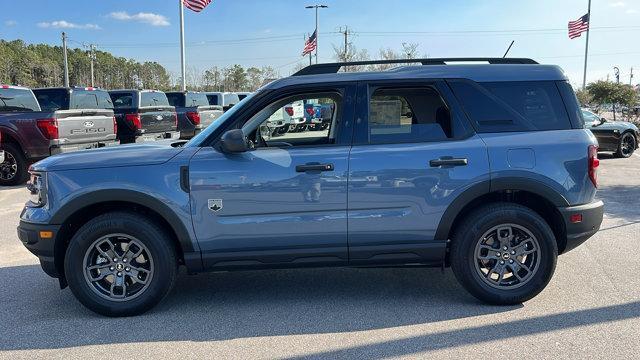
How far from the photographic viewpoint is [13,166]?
10625 mm

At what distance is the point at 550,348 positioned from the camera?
3.51 meters

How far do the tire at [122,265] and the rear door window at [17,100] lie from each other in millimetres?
7626

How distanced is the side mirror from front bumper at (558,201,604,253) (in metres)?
2.56

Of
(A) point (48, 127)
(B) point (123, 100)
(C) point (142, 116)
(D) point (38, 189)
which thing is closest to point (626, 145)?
(C) point (142, 116)

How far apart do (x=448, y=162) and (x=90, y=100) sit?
9853 mm

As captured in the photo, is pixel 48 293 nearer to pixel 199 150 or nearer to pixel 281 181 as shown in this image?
pixel 199 150

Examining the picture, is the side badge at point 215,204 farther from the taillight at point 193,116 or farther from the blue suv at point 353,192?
the taillight at point 193,116

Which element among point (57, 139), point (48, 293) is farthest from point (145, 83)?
point (48, 293)

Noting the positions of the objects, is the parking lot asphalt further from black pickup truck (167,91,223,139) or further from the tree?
the tree

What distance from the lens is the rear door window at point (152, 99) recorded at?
45.3 ft

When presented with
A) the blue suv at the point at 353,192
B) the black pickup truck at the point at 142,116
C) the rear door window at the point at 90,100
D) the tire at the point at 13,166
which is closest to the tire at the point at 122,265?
the blue suv at the point at 353,192

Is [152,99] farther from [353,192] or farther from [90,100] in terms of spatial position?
[353,192]

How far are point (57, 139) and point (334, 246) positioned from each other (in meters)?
8.14

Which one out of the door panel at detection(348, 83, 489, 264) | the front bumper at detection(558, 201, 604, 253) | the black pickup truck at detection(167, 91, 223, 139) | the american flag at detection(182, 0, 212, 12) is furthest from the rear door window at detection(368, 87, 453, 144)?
the american flag at detection(182, 0, 212, 12)
